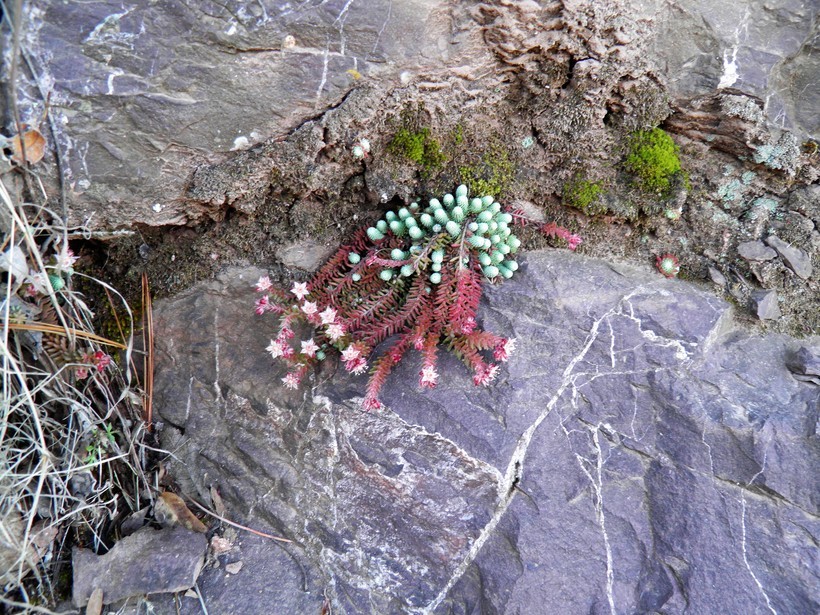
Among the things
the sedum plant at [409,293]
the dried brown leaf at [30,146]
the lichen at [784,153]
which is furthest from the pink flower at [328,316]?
the lichen at [784,153]

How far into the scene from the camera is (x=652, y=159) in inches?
145

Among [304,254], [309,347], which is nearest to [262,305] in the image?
[309,347]

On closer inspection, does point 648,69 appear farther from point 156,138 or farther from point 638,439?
point 156,138

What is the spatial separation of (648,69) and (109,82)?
3.07 metres

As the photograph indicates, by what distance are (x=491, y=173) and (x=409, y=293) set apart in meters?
0.92

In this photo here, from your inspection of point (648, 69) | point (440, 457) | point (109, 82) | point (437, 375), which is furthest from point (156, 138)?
point (648, 69)

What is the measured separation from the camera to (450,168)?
3.65 metres

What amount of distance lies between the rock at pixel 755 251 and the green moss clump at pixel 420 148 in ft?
6.32

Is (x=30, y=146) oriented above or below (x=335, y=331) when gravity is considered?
above

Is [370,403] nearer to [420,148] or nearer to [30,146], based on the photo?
[420,148]

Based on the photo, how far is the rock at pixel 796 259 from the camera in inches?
139

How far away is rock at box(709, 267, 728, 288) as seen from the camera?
3.62 m

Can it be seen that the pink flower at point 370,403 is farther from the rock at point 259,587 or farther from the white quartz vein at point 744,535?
the white quartz vein at point 744,535

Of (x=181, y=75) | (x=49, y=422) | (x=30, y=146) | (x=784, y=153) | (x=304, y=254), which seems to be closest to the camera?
(x=30, y=146)
